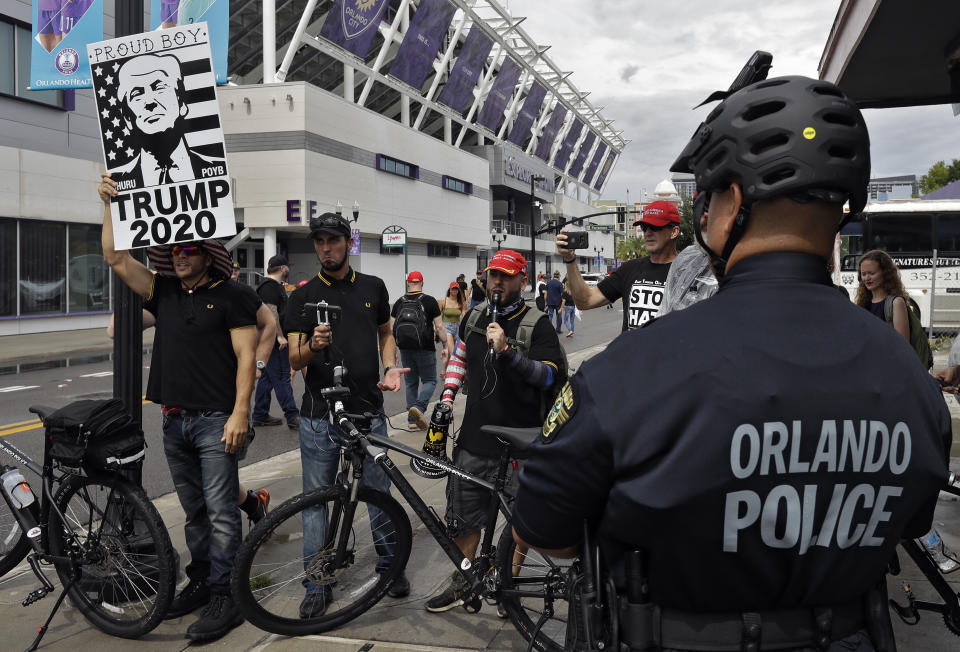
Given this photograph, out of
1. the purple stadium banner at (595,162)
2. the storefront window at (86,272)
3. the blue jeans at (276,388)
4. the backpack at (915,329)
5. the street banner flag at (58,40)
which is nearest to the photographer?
the backpack at (915,329)

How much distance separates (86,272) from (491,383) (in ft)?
75.0

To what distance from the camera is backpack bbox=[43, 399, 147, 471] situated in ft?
11.5

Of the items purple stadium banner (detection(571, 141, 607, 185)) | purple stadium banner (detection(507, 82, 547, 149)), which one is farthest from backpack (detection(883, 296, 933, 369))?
purple stadium banner (detection(571, 141, 607, 185))

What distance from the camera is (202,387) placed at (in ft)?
12.4

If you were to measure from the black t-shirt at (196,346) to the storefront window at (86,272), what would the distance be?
Result: 21404 mm

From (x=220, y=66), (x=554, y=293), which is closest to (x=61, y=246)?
(x=220, y=66)

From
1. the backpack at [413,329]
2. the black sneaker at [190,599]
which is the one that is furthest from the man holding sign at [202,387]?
the backpack at [413,329]

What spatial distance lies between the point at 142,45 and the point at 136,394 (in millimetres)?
1957

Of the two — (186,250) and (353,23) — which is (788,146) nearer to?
(186,250)

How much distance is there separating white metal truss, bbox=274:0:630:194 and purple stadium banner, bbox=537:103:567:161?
0.47 metres

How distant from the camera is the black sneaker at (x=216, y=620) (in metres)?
3.48

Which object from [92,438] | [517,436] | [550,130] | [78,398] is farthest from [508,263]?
[550,130]

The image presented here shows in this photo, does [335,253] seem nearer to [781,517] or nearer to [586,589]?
[586,589]

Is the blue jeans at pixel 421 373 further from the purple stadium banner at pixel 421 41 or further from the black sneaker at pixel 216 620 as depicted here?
the purple stadium banner at pixel 421 41
